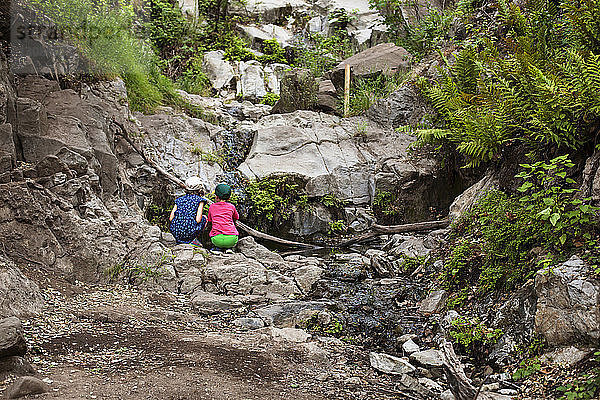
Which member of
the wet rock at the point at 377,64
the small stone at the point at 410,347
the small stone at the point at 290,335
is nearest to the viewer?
the small stone at the point at 410,347

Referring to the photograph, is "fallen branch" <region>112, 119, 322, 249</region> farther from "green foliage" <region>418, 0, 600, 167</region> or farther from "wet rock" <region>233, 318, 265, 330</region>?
"wet rock" <region>233, 318, 265, 330</region>

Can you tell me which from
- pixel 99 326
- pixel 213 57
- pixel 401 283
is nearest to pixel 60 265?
pixel 99 326

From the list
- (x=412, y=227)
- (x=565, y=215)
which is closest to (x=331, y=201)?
(x=412, y=227)

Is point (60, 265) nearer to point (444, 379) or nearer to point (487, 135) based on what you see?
point (444, 379)

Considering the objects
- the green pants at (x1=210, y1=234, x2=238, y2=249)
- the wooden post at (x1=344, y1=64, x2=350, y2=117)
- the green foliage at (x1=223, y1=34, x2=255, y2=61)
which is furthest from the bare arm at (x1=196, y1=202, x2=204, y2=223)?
the green foliage at (x1=223, y1=34, x2=255, y2=61)

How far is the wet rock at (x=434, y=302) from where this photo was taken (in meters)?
5.74

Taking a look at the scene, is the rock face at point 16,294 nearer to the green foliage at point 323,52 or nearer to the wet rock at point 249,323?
the wet rock at point 249,323

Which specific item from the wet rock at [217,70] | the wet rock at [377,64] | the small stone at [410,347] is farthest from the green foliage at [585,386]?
the wet rock at [217,70]

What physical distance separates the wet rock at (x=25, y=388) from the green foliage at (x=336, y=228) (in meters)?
8.02

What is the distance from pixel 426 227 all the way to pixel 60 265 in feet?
19.9

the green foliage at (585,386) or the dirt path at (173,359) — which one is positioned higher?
the green foliage at (585,386)

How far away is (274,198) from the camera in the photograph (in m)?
10.6

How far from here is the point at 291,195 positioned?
10.8m

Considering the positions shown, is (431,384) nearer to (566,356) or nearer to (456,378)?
(456,378)
